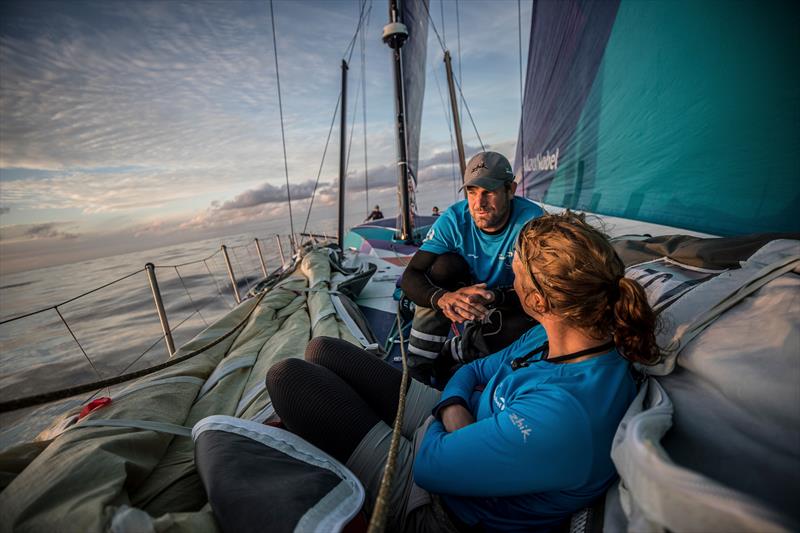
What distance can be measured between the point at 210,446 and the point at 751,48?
253 centimetres

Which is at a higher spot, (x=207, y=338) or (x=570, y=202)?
(x=570, y=202)

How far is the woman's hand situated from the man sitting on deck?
567 millimetres

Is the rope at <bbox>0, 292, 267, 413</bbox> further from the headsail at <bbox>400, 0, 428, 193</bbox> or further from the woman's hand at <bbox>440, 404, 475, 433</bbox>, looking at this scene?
the headsail at <bbox>400, 0, 428, 193</bbox>

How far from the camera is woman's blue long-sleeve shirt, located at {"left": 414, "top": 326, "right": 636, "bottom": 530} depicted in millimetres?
675

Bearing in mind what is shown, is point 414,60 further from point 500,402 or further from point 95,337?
point 95,337

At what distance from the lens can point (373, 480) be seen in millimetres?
941

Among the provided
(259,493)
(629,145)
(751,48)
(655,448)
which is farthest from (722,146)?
(259,493)

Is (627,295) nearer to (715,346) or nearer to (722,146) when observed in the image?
(715,346)

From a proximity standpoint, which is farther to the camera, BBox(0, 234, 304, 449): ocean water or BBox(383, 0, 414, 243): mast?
BBox(383, 0, 414, 243): mast

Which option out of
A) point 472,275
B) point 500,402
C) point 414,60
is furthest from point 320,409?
point 414,60

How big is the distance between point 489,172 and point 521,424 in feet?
4.24

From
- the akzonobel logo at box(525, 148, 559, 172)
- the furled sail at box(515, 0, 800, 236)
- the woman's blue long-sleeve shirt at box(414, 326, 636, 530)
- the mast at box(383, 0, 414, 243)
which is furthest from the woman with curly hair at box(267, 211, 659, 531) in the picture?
A: the mast at box(383, 0, 414, 243)

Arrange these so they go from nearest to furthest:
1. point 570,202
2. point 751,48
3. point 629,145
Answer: point 751,48
point 629,145
point 570,202

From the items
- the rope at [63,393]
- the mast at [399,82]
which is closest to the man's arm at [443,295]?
the rope at [63,393]
